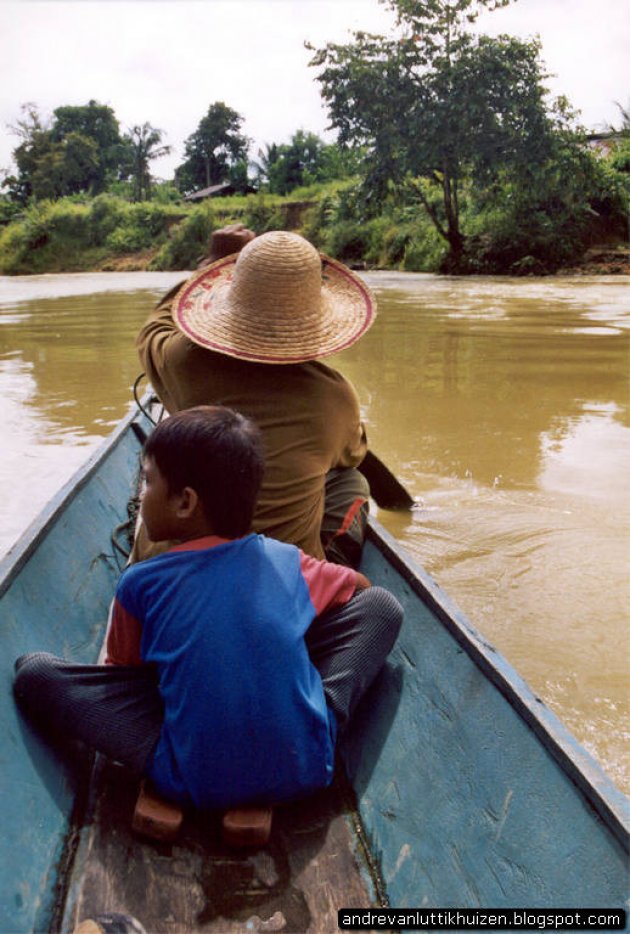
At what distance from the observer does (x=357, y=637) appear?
1.56 meters

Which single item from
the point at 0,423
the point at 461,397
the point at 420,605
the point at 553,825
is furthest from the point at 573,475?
the point at 0,423

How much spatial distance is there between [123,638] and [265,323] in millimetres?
743

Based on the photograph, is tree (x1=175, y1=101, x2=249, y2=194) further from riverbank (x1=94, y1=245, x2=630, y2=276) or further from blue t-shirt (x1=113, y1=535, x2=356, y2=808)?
blue t-shirt (x1=113, y1=535, x2=356, y2=808)

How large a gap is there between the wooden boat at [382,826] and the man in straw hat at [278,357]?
444 millimetres

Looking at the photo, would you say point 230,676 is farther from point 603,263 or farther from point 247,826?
point 603,263

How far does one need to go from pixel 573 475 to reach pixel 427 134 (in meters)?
15.2

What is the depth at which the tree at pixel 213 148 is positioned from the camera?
42594 mm

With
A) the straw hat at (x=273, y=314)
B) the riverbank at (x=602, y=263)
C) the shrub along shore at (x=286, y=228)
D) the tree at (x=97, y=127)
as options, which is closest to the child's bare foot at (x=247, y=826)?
the straw hat at (x=273, y=314)

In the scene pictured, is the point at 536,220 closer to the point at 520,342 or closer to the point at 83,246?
the point at 520,342

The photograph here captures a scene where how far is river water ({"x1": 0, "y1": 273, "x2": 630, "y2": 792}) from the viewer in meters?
2.54

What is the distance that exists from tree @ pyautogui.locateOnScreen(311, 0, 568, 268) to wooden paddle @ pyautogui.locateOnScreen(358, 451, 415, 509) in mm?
15333

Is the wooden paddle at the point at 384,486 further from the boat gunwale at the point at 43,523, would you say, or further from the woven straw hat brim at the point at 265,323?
the woven straw hat brim at the point at 265,323

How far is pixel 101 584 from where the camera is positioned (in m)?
2.23

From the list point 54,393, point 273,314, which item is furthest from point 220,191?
point 273,314
